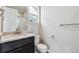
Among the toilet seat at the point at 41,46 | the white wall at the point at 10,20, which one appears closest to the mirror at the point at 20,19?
the white wall at the point at 10,20

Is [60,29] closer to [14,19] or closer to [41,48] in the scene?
[41,48]

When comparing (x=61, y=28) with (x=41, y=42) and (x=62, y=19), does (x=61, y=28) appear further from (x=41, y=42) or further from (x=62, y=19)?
(x=41, y=42)

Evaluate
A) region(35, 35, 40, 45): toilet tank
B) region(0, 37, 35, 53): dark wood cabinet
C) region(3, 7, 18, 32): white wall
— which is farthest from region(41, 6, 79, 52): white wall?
region(3, 7, 18, 32): white wall

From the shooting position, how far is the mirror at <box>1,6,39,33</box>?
1692mm

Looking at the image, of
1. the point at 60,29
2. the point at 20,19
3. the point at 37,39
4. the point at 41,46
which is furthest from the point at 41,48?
the point at 20,19

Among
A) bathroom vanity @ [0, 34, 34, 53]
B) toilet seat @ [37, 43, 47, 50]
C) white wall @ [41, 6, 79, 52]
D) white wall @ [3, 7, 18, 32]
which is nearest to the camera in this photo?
bathroom vanity @ [0, 34, 34, 53]

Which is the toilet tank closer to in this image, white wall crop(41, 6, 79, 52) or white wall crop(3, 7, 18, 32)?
white wall crop(41, 6, 79, 52)

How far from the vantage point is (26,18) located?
6.91 ft

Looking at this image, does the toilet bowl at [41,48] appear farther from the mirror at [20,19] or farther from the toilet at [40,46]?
the mirror at [20,19]

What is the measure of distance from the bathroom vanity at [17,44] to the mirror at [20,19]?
0.78 feet

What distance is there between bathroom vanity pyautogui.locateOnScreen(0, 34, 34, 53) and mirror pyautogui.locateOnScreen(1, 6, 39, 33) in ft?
0.78

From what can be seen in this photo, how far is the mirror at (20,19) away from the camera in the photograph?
169 cm

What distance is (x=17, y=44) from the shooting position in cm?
154
